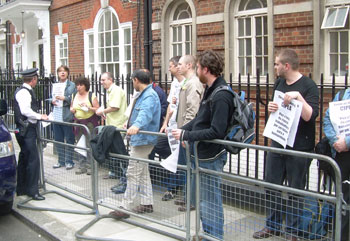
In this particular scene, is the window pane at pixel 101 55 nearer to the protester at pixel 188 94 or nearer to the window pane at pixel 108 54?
the window pane at pixel 108 54

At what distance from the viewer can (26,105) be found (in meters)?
5.80

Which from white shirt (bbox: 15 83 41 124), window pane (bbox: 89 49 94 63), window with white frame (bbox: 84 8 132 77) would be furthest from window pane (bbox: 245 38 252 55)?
window pane (bbox: 89 49 94 63)

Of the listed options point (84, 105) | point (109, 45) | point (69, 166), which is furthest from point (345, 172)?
point (109, 45)

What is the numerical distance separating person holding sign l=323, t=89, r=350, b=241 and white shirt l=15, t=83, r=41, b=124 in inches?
149

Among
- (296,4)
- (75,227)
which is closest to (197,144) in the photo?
(75,227)

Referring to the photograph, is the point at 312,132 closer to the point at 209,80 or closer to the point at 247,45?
the point at 209,80

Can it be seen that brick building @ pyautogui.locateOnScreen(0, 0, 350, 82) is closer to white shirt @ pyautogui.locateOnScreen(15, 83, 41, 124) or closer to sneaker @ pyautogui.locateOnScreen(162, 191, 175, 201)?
sneaker @ pyautogui.locateOnScreen(162, 191, 175, 201)

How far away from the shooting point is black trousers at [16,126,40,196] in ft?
19.2

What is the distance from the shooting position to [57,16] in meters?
15.1

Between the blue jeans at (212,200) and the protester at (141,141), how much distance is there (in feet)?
2.85

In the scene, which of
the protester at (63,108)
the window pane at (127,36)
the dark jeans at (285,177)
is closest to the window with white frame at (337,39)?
the dark jeans at (285,177)

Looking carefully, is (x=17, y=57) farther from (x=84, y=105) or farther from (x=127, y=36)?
(x=84, y=105)

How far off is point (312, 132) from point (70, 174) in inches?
123

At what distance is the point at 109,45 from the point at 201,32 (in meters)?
4.37
